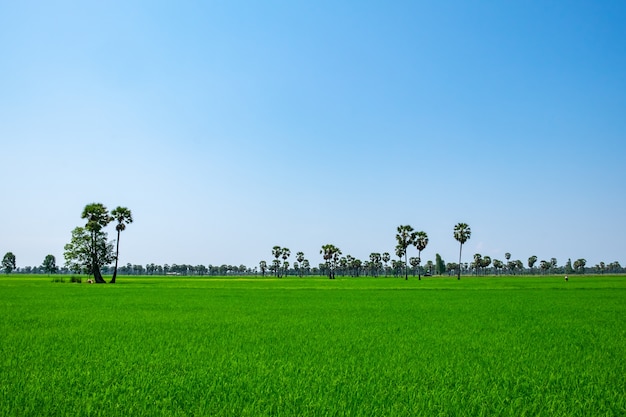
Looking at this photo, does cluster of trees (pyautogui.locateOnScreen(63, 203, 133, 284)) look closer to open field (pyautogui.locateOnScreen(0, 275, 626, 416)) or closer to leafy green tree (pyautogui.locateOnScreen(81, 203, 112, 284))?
leafy green tree (pyautogui.locateOnScreen(81, 203, 112, 284))

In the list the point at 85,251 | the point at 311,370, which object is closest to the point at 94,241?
the point at 85,251

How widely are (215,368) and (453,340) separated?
27.6 ft

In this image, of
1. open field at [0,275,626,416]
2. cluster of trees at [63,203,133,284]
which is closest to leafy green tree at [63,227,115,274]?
cluster of trees at [63,203,133,284]

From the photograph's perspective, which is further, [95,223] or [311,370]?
[95,223]

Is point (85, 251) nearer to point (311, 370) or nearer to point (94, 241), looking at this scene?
point (94, 241)

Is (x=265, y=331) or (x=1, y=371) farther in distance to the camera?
(x=265, y=331)

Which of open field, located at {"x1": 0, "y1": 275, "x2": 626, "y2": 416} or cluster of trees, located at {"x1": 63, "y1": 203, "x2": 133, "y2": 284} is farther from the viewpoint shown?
cluster of trees, located at {"x1": 63, "y1": 203, "x2": 133, "y2": 284}

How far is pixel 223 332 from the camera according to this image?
51.4ft

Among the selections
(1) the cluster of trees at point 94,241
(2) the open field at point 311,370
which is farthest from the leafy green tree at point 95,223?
(2) the open field at point 311,370

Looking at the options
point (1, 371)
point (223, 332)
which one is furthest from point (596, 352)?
point (1, 371)

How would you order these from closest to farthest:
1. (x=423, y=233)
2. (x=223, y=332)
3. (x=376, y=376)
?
(x=376, y=376) < (x=223, y=332) < (x=423, y=233)

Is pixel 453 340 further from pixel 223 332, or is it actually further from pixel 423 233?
pixel 423 233

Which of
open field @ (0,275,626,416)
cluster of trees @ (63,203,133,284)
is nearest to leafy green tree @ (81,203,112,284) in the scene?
cluster of trees @ (63,203,133,284)

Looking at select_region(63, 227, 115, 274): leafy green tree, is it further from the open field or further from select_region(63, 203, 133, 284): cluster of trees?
the open field
